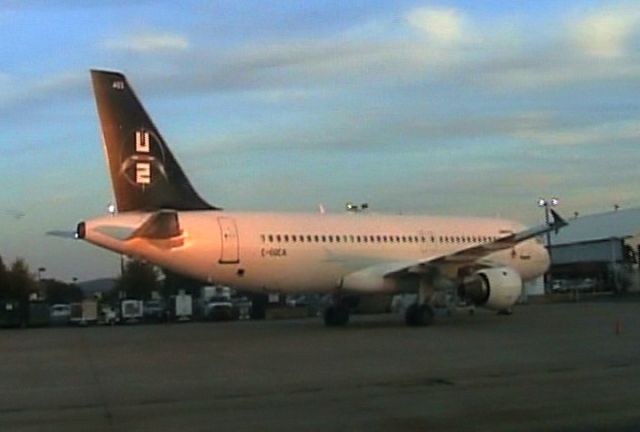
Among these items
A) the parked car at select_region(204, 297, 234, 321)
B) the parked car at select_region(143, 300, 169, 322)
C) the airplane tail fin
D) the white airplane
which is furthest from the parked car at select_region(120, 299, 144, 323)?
the airplane tail fin

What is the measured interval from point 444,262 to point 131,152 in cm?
938

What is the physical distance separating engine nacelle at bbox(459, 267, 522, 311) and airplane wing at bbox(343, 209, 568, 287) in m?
0.63

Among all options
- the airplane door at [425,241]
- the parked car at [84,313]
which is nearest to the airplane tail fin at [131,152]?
the airplane door at [425,241]

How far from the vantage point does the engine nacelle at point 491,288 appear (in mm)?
29609

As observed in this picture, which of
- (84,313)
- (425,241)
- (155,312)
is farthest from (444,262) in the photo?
(155,312)

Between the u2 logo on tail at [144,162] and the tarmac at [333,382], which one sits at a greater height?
the u2 logo on tail at [144,162]

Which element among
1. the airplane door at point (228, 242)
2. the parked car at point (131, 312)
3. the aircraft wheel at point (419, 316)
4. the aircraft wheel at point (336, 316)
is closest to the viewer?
the airplane door at point (228, 242)

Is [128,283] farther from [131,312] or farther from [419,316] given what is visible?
[419,316]

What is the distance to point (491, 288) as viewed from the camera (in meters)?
29.6

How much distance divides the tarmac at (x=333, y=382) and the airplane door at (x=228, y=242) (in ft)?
8.99

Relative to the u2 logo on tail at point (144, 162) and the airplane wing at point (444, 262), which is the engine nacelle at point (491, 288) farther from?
the u2 logo on tail at point (144, 162)

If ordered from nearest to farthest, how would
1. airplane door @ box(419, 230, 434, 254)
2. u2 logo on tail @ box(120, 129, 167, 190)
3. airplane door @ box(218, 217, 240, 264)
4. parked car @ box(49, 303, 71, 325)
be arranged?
airplane door @ box(218, 217, 240, 264) < u2 logo on tail @ box(120, 129, 167, 190) < airplane door @ box(419, 230, 434, 254) < parked car @ box(49, 303, 71, 325)

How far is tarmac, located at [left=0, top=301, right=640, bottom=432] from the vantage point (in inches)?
437

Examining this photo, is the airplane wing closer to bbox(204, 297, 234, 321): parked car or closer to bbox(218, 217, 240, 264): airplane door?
bbox(218, 217, 240, 264): airplane door
